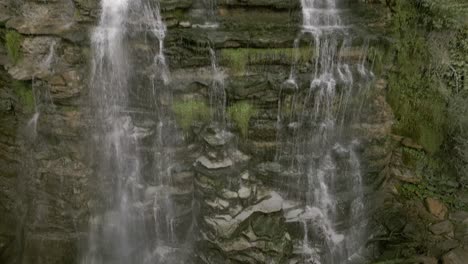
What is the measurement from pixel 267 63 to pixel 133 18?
86.3 inches

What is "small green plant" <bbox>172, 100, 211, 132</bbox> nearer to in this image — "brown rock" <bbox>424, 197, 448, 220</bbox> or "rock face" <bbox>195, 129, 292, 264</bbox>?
"rock face" <bbox>195, 129, 292, 264</bbox>

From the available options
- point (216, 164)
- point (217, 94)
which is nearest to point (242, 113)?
point (217, 94)

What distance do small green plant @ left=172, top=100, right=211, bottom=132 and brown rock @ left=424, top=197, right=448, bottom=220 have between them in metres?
4.22

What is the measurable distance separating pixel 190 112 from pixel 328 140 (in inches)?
90.7

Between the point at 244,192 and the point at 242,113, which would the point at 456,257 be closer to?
the point at 244,192

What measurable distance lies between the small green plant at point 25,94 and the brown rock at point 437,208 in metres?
6.98

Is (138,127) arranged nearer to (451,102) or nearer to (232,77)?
(232,77)

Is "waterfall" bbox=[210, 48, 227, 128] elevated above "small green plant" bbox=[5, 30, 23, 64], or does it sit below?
below

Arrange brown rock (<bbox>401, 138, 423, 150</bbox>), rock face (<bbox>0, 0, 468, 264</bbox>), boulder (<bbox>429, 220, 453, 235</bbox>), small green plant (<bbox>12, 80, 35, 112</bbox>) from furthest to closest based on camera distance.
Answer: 1. brown rock (<bbox>401, 138, 423, 150</bbox>)
2. boulder (<bbox>429, 220, 453, 235</bbox>)
3. small green plant (<bbox>12, 80, 35, 112</bbox>)
4. rock face (<bbox>0, 0, 468, 264</bbox>)

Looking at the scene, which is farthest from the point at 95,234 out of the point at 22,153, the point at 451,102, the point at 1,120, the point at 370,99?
the point at 451,102

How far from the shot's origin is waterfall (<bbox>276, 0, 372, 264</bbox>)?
7070mm

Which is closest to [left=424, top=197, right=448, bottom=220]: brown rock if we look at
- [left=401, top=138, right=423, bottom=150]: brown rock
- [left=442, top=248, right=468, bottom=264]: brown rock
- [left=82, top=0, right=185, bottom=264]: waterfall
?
[left=442, top=248, right=468, bottom=264]: brown rock

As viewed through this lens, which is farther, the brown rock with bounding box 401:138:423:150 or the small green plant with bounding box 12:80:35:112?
the brown rock with bounding box 401:138:423:150

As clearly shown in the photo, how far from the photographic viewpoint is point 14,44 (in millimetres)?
7168
